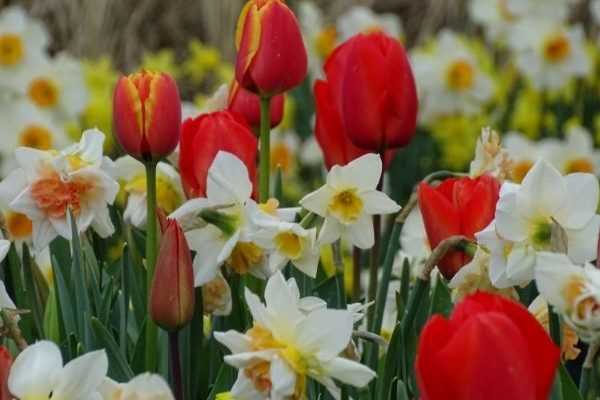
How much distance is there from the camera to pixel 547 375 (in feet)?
3.53

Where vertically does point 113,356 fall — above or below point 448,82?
above

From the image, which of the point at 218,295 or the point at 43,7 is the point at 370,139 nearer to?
the point at 218,295

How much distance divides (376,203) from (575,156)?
8.07ft

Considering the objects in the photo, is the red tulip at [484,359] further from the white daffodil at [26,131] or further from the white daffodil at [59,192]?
the white daffodil at [26,131]

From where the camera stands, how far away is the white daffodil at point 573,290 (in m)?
1.16

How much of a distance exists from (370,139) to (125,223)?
31cm

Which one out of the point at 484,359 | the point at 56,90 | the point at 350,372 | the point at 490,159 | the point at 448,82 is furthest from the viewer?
the point at 448,82

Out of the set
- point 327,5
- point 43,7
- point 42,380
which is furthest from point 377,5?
point 42,380

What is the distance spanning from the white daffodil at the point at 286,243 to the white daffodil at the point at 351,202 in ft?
0.16

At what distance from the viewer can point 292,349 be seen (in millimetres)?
1186

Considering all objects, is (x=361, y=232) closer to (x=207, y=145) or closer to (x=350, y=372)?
(x=207, y=145)

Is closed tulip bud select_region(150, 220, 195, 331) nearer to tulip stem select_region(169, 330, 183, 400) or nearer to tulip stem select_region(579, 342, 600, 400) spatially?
tulip stem select_region(169, 330, 183, 400)

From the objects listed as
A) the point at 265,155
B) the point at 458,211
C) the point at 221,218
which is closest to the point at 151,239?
the point at 221,218

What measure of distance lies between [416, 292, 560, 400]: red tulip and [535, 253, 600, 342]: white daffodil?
93mm
